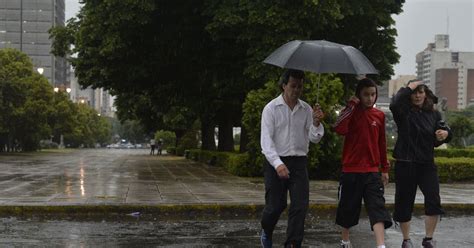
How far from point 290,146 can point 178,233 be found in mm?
2898

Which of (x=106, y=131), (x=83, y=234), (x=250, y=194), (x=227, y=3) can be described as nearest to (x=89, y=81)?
(x=227, y=3)

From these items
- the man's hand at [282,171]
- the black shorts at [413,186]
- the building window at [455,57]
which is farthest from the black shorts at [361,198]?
the building window at [455,57]

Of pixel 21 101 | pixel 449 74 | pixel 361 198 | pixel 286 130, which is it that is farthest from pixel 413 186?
pixel 449 74

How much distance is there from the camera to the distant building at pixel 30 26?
14875 cm

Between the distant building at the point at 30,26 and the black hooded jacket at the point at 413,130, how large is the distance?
149m

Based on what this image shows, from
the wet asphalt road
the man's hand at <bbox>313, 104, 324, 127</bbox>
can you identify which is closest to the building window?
the wet asphalt road

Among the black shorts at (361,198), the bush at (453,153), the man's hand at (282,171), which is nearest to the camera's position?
the man's hand at (282,171)

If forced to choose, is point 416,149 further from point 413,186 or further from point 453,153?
point 453,153

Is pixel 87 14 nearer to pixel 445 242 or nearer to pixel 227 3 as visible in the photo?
pixel 227 3

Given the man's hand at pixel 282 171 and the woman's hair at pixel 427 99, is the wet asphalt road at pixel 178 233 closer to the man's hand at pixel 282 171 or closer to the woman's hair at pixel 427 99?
the woman's hair at pixel 427 99

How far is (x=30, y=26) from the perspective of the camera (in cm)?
14925

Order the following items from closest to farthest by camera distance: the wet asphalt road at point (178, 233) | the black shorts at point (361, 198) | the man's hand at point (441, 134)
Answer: the black shorts at point (361, 198) → the man's hand at point (441, 134) → the wet asphalt road at point (178, 233)

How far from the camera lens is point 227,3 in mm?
18125

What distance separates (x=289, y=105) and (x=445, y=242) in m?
3.10
